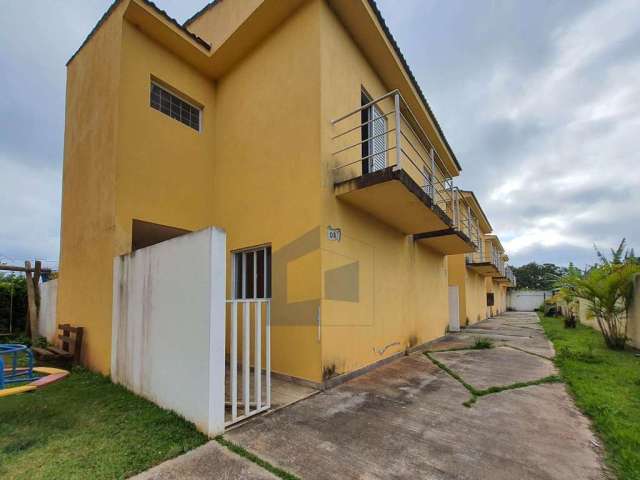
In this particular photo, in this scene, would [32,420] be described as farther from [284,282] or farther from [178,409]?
[284,282]

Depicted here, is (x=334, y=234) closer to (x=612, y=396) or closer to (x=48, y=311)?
(x=612, y=396)

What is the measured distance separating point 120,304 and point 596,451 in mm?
6567

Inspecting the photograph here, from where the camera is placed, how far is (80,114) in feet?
23.5

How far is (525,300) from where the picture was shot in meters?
38.2

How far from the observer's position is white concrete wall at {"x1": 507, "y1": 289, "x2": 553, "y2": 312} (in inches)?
1453

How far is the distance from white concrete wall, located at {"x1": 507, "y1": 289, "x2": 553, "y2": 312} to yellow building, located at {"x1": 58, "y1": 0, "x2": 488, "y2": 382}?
124 feet

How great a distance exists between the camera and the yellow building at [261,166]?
5.53m

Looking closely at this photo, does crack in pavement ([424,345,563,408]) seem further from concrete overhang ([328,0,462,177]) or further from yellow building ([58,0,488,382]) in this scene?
concrete overhang ([328,0,462,177])

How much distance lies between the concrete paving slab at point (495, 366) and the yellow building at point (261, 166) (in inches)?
58.9

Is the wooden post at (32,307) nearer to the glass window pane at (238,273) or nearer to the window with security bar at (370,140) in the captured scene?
the glass window pane at (238,273)

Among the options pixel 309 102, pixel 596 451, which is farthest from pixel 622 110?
pixel 596 451

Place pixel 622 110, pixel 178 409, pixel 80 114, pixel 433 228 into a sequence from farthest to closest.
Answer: pixel 622 110 → pixel 433 228 → pixel 80 114 → pixel 178 409

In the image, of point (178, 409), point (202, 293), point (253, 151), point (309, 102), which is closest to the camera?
point (202, 293)

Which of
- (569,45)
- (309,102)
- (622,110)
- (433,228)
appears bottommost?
(433,228)
